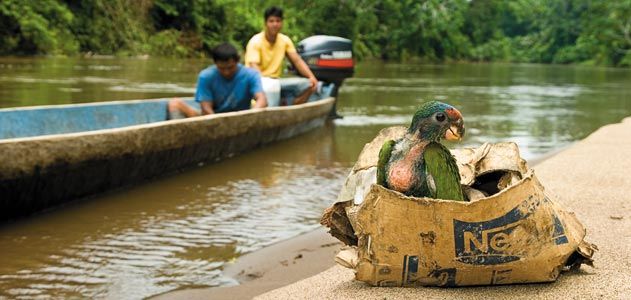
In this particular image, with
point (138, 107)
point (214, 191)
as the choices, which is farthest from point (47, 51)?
point (214, 191)

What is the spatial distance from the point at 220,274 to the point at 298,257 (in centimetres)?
43

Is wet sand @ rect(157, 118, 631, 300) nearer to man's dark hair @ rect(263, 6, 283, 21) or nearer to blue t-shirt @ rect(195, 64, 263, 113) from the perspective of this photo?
blue t-shirt @ rect(195, 64, 263, 113)

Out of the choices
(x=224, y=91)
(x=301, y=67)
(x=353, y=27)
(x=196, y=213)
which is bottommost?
(x=196, y=213)

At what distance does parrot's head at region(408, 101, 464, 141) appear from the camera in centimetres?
269

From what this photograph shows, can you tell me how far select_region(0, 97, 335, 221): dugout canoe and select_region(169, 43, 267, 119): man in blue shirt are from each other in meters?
0.19

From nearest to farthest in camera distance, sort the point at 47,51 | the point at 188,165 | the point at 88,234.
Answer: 1. the point at 88,234
2. the point at 188,165
3. the point at 47,51

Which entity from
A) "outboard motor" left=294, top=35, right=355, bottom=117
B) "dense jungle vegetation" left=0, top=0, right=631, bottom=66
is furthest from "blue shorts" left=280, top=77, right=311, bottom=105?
"dense jungle vegetation" left=0, top=0, right=631, bottom=66

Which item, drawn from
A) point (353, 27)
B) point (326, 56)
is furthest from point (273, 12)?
point (353, 27)

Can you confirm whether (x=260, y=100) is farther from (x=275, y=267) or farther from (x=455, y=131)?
(x=455, y=131)

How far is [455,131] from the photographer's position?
8.90ft

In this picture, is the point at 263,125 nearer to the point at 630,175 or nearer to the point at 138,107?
the point at 138,107

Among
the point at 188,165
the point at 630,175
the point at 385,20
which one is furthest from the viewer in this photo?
the point at 385,20

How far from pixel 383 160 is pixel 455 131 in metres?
0.26

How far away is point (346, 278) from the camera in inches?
126
